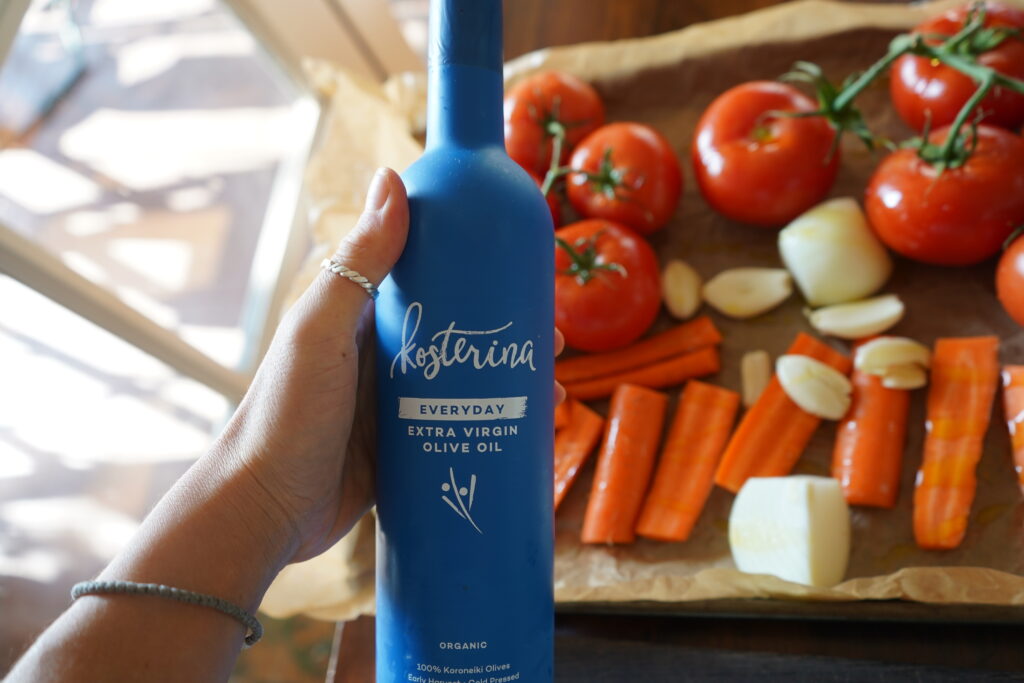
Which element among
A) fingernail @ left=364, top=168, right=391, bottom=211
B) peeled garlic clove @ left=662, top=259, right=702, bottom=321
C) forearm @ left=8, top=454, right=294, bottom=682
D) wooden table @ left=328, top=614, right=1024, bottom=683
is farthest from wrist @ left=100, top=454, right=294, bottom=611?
peeled garlic clove @ left=662, top=259, right=702, bottom=321

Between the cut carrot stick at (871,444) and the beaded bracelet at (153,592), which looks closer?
the beaded bracelet at (153,592)

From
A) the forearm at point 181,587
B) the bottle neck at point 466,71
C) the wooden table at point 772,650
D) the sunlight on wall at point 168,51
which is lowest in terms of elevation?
the wooden table at point 772,650

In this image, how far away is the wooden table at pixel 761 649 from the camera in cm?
100

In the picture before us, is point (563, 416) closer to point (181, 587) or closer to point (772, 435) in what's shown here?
point (772, 435)

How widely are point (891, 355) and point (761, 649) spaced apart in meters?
0.46

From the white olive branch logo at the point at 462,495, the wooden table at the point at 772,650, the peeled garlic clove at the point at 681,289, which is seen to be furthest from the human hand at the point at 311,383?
the peeled garlic clove at the point at 681,289

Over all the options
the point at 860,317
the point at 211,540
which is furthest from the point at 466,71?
the point at 860,317

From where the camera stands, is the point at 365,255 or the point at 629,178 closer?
the point at 365,255

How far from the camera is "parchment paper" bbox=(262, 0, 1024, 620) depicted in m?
1.10

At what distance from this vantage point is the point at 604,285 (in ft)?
4.18

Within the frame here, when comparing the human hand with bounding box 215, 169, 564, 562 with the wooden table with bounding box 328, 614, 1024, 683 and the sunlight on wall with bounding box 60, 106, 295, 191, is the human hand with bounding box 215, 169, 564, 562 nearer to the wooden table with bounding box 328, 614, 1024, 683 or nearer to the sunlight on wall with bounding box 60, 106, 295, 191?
the wooden table with bounding box 328, 614, 1024, 683

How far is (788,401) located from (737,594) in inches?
12.6

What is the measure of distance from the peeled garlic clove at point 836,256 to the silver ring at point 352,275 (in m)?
0.78

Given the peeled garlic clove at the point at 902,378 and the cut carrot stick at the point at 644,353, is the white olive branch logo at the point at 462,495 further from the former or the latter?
the peeled garlic clove at the point at 902,378
